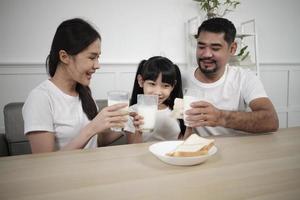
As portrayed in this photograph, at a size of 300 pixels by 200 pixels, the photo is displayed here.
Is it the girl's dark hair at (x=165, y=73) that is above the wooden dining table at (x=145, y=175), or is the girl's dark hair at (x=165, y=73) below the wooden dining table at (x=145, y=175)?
above

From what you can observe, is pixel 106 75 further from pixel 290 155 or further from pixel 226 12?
pixel 290 155

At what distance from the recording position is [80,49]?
136 centimetres

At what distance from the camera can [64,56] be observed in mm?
1372

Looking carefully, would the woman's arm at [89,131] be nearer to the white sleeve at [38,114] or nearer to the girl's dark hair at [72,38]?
the white sleeve at [38,114]

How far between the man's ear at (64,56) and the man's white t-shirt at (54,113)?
14 cm

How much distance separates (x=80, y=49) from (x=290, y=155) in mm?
1117

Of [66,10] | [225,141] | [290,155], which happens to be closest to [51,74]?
[225,141]

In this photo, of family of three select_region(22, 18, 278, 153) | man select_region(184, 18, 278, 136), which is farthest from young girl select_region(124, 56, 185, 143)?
man select_region(184, 18, 278, 136)

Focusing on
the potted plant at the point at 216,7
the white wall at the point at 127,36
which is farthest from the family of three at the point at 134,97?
the potted plant at the point at 216,7

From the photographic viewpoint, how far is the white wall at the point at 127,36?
2562 millimetres

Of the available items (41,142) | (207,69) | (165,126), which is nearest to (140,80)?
(165,126)

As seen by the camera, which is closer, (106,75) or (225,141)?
(225,141)

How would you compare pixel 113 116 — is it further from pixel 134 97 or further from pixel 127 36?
pixel 127 36

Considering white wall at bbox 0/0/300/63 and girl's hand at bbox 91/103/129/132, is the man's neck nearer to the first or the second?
girl's hand at bbox 91/103/129/132
